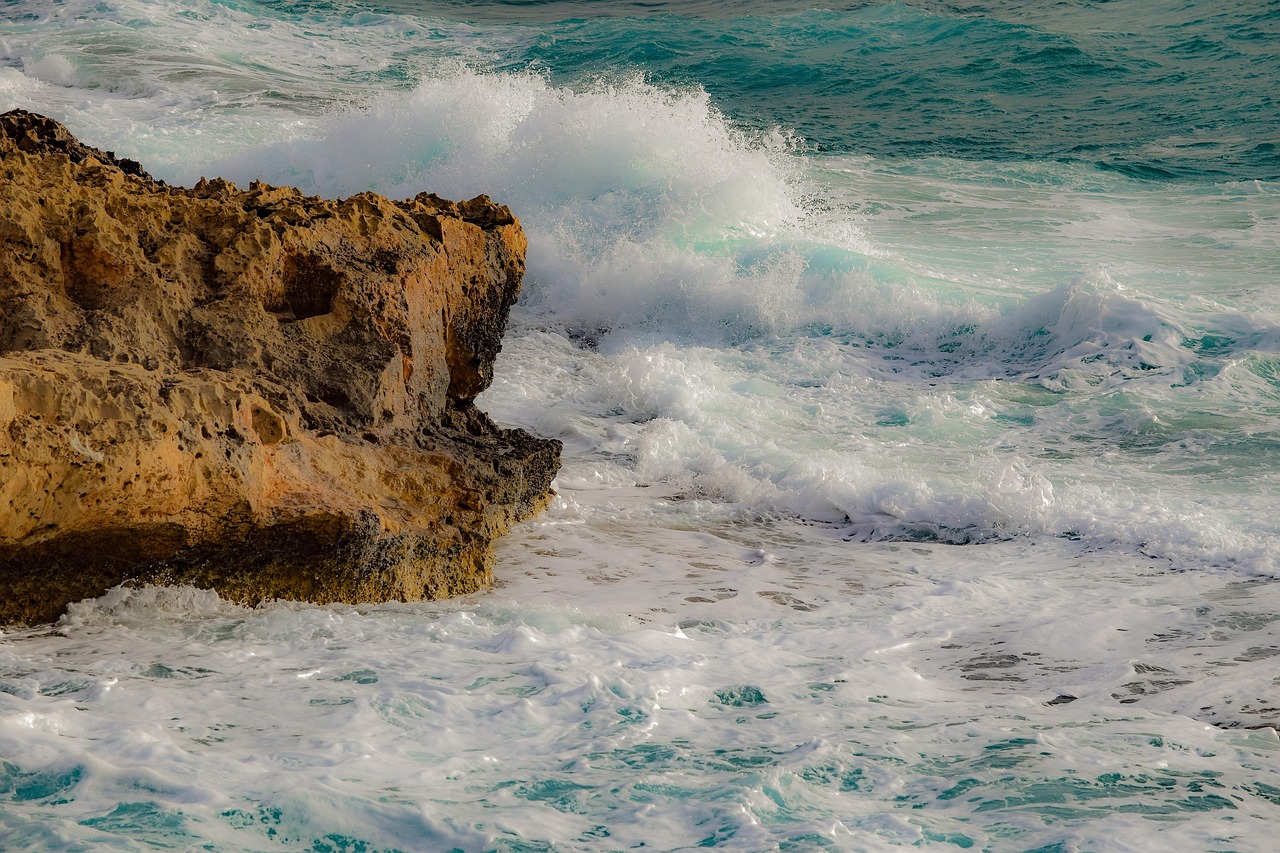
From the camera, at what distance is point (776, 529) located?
17.2ft

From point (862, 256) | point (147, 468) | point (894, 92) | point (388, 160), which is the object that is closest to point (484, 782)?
point (147, 468)

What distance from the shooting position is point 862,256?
9203mm

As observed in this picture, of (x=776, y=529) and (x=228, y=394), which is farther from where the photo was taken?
(x=776, y=529)

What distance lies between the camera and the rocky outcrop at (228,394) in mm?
3234

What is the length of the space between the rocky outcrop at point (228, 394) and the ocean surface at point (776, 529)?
177 mm

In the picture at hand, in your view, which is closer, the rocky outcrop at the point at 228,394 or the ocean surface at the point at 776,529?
the ocean surface at the point at 776,529

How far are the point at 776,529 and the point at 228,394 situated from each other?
2.61 meters

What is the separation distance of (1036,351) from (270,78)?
11746 mm

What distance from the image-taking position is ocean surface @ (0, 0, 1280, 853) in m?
2.60

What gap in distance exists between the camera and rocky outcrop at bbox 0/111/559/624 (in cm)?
323

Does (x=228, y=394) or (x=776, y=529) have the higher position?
(x=228, y=394)

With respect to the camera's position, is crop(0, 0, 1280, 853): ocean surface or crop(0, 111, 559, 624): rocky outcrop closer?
crop(0, 0, 1280, 853): ocean surface

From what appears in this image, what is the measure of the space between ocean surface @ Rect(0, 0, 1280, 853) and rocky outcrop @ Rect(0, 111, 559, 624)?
177 mm

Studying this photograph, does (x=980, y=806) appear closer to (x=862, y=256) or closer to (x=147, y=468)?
(x=147, y=468)
